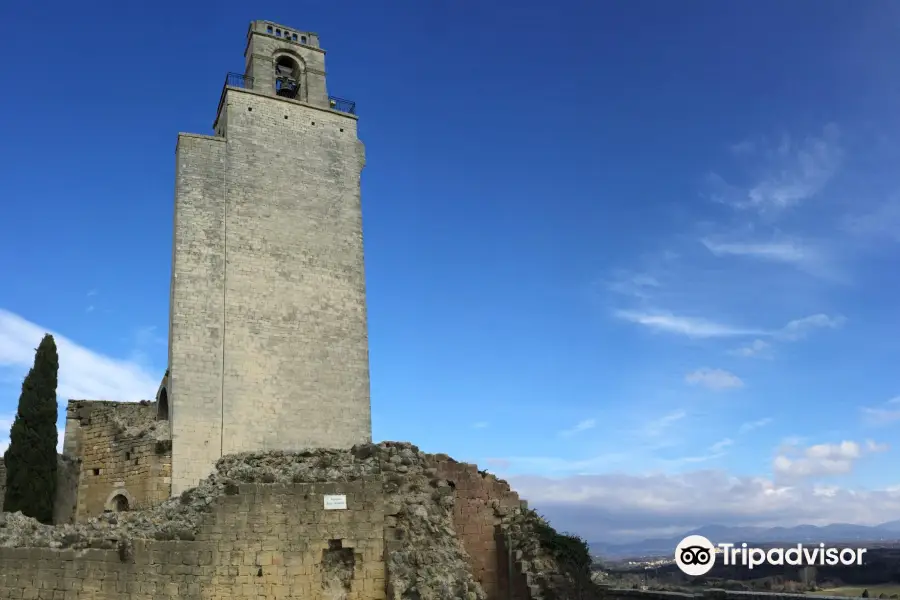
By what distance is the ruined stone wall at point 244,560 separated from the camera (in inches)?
440

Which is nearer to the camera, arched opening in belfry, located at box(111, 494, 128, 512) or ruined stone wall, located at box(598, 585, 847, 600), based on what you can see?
ruined stone wall, located at box(598, 585, 847, 600)

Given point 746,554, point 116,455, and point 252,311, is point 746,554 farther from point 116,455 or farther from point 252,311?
point 116,455

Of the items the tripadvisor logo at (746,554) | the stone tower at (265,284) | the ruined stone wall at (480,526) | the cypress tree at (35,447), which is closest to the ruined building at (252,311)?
the stone tower at (265,284)

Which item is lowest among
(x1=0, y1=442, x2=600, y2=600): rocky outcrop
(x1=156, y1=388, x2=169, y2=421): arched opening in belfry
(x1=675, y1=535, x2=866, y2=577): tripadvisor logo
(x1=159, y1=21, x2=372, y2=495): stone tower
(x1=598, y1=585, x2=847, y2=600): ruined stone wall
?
(x1=598, y1=585, x2=847, y2=600): ruined stone wall

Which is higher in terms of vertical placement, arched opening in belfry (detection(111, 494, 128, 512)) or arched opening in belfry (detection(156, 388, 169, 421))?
arched opening in belfry (detection(156, 388, 169, 421))

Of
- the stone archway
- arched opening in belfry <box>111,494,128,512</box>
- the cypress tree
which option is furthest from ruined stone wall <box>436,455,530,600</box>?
the cypress tree

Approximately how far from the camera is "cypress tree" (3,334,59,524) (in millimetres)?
17844

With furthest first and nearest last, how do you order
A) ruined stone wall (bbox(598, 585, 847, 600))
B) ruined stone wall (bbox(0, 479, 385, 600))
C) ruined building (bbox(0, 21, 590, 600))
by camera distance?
ruined stone wall (bbox(598, 585, 847, 600)), ruined building (bbox(0, 21, 590, 600)), ruined stone wall (bbox(0, 479, 385, 600))

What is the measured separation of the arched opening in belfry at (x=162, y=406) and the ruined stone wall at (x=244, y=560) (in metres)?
7.76

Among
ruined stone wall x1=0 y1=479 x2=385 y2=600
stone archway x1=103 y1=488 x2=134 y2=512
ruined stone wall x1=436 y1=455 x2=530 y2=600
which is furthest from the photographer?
stone archway x1=103 y1=488 x2=134 y2=512

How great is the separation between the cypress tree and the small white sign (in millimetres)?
10056

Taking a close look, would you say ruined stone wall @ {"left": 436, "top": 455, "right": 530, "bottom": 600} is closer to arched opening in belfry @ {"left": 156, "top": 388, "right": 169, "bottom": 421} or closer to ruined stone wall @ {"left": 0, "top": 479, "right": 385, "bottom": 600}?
ruined stone wall @ {"left": 0, "top": 479, "right": 385, "bottom": 600}

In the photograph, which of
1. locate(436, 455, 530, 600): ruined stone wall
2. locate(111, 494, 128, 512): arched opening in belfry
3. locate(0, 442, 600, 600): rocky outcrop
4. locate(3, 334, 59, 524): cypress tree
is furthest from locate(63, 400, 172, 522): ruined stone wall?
locate(436, 455, 530, 600): ruined stone wall

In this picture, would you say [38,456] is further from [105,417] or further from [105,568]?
[105,568]
